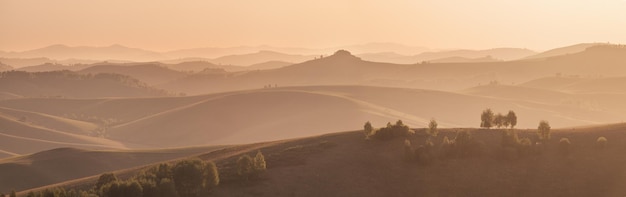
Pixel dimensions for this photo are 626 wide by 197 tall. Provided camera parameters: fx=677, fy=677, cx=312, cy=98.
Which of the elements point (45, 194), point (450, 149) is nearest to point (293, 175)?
point (450, 149)

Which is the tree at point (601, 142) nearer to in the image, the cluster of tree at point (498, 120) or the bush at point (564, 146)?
the bush at point (564, 146)

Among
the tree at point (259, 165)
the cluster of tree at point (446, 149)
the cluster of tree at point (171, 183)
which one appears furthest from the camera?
the cluster of tree at point (446, 149)

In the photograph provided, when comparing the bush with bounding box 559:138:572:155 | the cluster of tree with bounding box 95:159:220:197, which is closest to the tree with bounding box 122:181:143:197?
the cluster of tree with bounding box 95:159:220:197

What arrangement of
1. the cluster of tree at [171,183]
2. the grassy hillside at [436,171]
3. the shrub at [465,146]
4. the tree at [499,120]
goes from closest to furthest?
the cluster of tree at [171,183], the grassy hillside at [436,171], the shrub at [465,146], the tree at [499,120]

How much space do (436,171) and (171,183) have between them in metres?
26.0

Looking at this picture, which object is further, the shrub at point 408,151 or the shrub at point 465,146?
the shrub at point 465,146

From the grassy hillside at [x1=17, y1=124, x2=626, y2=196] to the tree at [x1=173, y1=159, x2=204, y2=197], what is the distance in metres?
2.27

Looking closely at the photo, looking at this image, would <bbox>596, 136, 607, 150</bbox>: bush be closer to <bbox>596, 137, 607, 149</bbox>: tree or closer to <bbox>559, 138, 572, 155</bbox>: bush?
<bbox>596, 137, 607, 149</bbox>: tree

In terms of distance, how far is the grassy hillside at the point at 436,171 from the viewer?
6166cm

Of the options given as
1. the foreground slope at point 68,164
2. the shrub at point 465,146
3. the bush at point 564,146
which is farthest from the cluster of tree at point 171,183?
the foreground slope at point 68,164

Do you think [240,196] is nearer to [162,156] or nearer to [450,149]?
[450,149]

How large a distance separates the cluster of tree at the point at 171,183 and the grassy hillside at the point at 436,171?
189 centimetres

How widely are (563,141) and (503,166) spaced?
8541mm

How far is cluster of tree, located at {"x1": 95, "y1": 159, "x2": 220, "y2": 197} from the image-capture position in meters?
54.6
